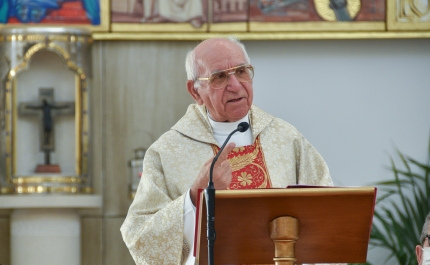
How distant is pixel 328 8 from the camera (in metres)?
6.56

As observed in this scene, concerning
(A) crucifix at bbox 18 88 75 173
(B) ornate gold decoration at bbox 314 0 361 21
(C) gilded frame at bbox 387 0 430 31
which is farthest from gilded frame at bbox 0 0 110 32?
(C) gilded frame at bbox 387 0 430 31

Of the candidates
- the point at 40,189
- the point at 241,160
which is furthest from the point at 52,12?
the point at 241,160

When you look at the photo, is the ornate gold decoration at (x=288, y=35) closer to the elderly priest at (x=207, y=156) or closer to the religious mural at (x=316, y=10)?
the religious mural at (x=316, y=10)

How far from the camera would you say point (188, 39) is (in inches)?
257

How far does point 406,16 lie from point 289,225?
4.11 metres

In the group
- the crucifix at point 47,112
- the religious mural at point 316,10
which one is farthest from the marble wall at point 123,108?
the religious mural at point 316,10

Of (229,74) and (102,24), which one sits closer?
(229,74)

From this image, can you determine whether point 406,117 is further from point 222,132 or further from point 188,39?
point 222,132

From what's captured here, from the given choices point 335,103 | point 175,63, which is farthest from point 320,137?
point 175,63

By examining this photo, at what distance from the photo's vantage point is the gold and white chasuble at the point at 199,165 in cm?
361

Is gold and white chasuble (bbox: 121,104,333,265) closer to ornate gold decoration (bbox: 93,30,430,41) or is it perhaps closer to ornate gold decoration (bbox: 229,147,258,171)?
ornate gold decoration (bbox: 229,147,258,171)

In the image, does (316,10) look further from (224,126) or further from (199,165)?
(199,165)

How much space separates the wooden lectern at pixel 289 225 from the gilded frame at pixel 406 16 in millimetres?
3896

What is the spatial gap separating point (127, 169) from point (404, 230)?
217cm
